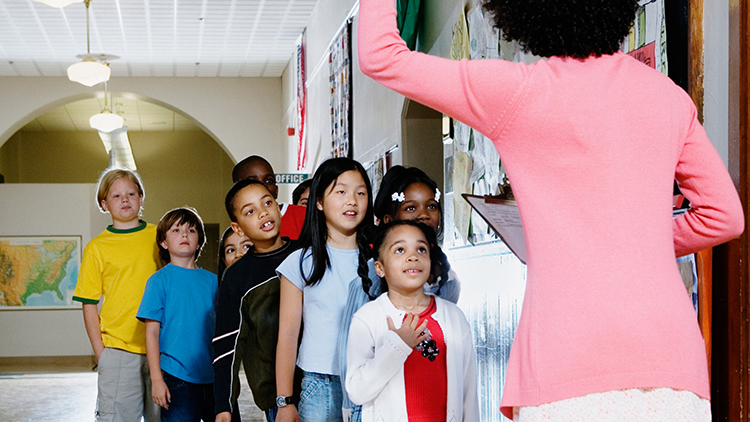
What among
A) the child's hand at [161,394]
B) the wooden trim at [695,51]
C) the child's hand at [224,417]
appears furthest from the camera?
the child's hand at [161,394]

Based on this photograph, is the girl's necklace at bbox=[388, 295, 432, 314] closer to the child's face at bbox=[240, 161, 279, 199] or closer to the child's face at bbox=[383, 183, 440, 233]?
the child's face at bbox=[383, 183, 440, 233]

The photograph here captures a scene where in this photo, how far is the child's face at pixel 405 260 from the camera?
2049 millimetres

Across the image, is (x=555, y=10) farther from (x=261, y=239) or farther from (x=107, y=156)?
(x=107, y=156)

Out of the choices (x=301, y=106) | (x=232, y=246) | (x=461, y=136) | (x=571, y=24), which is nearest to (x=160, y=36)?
(x=301, y=106)

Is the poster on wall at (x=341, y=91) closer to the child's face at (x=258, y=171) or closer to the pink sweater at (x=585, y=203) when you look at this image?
the child's face at (x=258, y=171)

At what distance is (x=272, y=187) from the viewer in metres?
4.14

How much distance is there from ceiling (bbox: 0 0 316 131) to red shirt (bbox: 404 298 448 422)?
7.65 meters

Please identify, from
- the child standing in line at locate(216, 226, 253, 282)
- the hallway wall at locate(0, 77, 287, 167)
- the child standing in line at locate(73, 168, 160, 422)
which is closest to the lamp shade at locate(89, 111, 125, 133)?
the hallway wall at locate(0, 77, 287, 167)

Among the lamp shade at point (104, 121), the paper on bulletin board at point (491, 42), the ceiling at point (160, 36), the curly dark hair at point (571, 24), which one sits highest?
the ceiling at point (160, 36)

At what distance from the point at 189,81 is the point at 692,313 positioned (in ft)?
39.7

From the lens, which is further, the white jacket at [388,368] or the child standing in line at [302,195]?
the child standing in line at [302,195]

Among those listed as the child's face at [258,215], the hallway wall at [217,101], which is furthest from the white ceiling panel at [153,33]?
the child's face at [258,215]

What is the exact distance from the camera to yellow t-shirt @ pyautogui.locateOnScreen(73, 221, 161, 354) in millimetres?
3473

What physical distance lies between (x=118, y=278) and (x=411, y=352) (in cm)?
199
